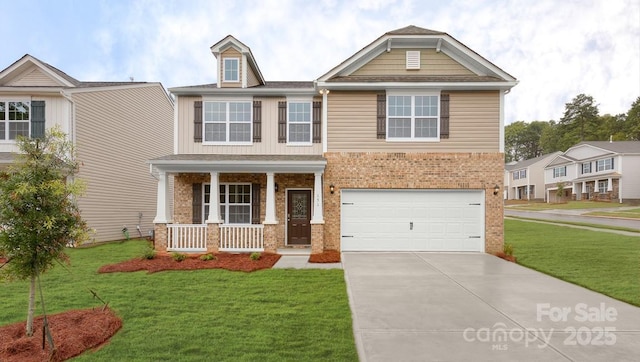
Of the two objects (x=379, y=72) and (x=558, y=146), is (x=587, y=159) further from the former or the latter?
(x=379, y=72)

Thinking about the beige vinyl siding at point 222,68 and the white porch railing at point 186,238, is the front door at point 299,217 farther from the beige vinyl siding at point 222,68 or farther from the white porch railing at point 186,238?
the beige vinyl siding at point 222,68

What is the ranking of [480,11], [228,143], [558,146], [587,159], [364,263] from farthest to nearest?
[558,146] < [587,159] < [480,11] < [228,143] < [364,263]

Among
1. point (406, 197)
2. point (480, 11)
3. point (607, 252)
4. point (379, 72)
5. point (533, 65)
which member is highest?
point (533, 65)

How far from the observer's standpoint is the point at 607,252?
11.1m

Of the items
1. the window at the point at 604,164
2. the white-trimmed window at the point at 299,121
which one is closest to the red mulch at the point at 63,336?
the white-trimmed window at the point at 299,121

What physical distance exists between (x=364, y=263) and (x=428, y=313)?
4.05 metres

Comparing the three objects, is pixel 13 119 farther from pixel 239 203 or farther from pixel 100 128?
pixel 239 203

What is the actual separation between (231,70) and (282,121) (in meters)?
2.76

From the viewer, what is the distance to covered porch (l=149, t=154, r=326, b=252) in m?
10.6

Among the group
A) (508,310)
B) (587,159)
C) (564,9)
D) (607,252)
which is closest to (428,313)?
(508,310)

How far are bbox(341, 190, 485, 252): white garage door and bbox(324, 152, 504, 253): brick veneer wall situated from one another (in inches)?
9.7

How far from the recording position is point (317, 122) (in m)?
11.9

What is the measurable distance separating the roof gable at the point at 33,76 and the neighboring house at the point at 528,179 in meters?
54.5

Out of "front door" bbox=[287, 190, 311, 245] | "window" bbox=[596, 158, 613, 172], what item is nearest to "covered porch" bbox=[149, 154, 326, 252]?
"front door" bbox=[287, 190, 311, 245]
